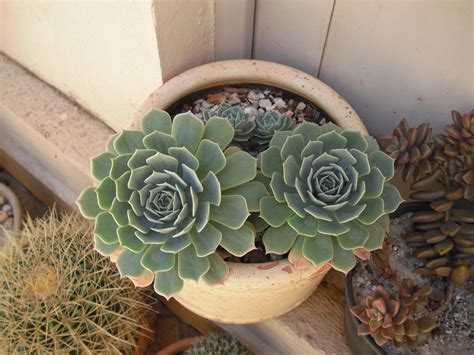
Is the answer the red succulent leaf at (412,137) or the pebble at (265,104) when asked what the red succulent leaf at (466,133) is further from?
the pebble at (265,104)

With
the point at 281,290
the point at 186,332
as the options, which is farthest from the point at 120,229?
the point at 186,332

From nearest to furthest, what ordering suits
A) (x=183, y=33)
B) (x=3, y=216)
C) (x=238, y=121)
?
(x=238, y=121), (x=183, y=33), (x=3, y=216)

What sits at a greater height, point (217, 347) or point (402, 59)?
point (402, 59)

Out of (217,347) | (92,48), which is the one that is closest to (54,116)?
(92,48)

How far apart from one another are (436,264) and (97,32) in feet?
3.03

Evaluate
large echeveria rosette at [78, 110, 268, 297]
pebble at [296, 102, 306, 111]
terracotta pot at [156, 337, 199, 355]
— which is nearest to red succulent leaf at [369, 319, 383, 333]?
large echeveria rosette at [78, 110, 268, 297]

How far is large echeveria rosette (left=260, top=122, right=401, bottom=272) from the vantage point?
83cm

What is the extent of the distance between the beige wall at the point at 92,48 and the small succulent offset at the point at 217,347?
0.62 m

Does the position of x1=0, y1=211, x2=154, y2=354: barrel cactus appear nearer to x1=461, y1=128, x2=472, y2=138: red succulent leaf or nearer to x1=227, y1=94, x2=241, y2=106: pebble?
x1=227, y1=94, x2=241, y2=106: pebble

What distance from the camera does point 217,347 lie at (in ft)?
3.97

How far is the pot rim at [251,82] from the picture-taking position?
1088 mm

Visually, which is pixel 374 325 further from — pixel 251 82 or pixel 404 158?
pixel 251 82

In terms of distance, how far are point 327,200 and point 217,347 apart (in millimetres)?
556

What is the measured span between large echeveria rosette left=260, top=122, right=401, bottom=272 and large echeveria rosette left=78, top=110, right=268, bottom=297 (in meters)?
0.05
